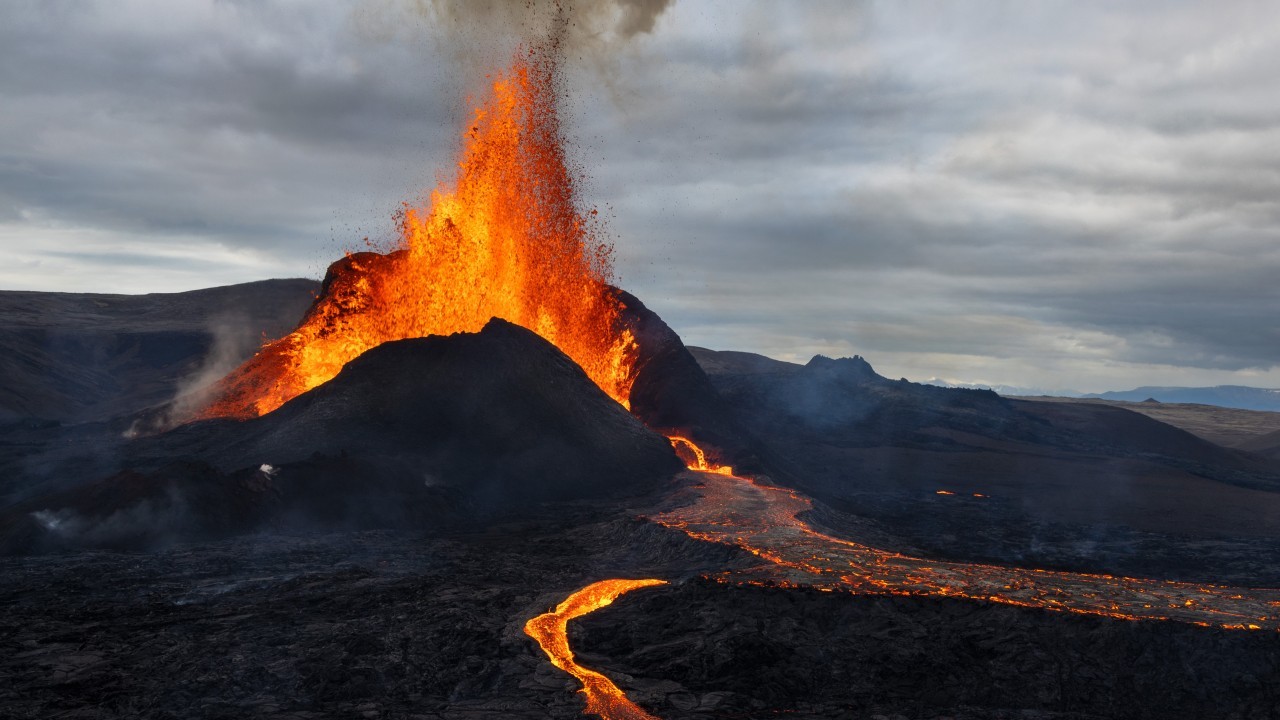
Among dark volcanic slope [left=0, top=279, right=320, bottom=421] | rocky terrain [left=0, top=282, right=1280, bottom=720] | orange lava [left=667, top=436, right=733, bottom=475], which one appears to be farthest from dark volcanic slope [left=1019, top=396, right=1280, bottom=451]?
dark volcanic slope [left=0, top=279, right=320, bottom=421]

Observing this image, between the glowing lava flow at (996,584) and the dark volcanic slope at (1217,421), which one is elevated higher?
→ the dark volcanic slope at (1217,421)

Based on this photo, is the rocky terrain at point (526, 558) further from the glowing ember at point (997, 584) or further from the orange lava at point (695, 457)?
the orange lava at point (695, 457)

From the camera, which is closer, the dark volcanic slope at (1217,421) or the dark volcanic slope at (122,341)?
the dark volcanic slope at (122,341)

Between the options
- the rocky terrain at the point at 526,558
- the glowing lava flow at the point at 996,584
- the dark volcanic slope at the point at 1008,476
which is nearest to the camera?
the rocky terrain at the point at 526,558

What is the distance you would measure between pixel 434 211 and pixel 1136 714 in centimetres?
3626

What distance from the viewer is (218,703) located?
11.9 metres

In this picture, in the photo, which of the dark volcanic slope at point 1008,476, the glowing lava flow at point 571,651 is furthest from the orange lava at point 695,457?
the glowing lava flow at point 571,651

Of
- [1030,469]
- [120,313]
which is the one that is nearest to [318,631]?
[1030,469]

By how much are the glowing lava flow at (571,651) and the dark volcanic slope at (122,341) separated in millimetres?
49433

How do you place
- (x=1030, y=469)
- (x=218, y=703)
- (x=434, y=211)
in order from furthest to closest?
1. (x=1030, y=469)
2. (x=434, y=211)
3. (x=218, y=703)

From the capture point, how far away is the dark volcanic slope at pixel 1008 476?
29.8m

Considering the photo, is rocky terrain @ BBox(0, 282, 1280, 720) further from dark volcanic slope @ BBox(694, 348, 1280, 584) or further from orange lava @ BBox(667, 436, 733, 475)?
orange lava @ BBox(667, 436, 733, 475)

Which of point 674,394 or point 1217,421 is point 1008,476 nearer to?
point 674,394

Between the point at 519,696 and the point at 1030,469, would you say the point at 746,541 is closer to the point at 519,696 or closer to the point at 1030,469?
the point at 519,696
